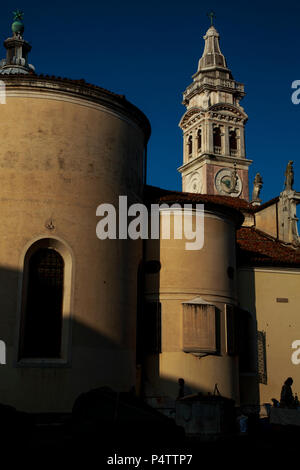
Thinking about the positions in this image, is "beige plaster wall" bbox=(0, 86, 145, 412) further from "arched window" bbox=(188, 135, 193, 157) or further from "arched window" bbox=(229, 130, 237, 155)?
"arched window" bbox=(188, 135, 193, 157)

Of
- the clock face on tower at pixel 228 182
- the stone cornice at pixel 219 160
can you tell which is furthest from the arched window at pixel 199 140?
the clock face on tower at pixel 228 182

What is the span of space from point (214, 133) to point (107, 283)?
5674cm

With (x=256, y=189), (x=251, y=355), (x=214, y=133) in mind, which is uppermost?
(x=214, y=133)

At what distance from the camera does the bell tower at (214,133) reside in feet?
227

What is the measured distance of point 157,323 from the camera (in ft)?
65.4

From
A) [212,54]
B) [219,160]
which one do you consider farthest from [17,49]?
[212,54]

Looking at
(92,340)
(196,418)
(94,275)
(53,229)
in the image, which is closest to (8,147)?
(53,229)

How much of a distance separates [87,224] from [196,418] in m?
6.74

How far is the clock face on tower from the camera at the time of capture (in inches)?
2694

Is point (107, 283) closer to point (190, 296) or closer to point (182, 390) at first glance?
point (190, 296)

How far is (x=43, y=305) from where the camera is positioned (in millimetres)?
16812

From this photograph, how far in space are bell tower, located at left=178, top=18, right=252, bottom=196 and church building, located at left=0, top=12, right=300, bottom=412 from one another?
44.7 metres

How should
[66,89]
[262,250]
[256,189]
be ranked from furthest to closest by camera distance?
[256,189]
[262,250]
[66,89]

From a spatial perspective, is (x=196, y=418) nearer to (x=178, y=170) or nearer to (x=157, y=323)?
(x=157, y=323)
